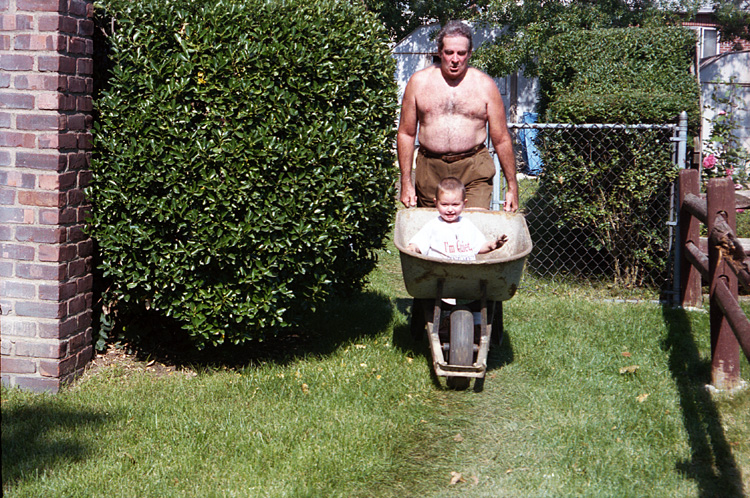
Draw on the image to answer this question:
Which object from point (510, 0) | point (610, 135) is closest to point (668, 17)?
point (510, 0)

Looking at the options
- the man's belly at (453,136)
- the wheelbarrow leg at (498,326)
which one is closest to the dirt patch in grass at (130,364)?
the wheelbarrow leg at (498,326)

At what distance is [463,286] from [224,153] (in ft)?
5.50

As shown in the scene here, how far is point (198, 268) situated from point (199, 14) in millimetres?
1517

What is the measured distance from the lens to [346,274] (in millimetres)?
5512

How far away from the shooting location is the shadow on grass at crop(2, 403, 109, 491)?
3793 millimetres

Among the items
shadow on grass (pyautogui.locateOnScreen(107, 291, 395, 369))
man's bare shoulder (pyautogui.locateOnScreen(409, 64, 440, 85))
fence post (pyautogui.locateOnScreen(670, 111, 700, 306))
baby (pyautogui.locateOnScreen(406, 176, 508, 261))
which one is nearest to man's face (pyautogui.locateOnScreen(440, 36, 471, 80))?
man's bare shoulder (pyautogui.locateOnScreen(409, 64, 440, 85))

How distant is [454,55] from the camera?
5.28 metres

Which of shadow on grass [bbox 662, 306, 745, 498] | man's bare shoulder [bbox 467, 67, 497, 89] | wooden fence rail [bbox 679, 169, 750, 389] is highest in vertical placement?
man's bare shoulder [bbox 467, 67, 497, 89]

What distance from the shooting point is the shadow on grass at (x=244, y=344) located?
5367 mm

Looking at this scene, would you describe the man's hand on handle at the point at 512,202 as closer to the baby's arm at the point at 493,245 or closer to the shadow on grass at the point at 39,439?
the baby's arm at the point at 493,245

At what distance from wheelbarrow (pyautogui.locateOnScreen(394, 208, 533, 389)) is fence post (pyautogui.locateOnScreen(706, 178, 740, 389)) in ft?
3.72

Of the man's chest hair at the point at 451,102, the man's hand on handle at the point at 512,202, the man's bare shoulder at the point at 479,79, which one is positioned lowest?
the man's hand on handle at the point at 512,202

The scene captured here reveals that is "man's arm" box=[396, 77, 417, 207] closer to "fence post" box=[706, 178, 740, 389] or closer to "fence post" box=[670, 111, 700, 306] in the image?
"fence post" box=[706, 178, 740, 389]

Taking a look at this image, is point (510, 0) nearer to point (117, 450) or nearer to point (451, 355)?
point (451, 355)
